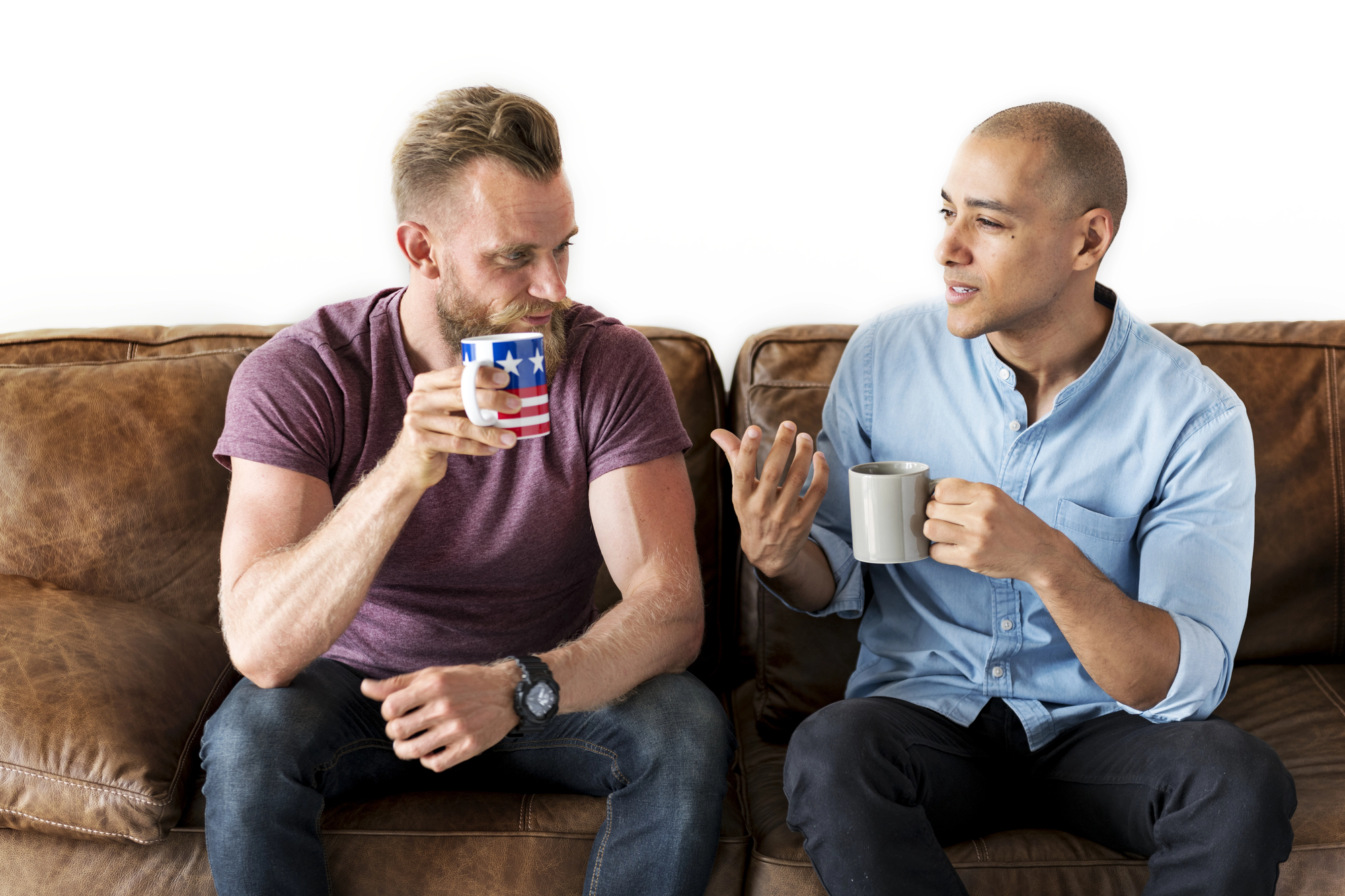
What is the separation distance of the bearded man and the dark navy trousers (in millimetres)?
159

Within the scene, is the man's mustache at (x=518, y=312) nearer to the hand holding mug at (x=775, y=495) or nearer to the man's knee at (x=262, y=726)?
the hand holding mug at (x=775, y=495)

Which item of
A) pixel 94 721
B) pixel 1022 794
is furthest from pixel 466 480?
pixel 1022 794

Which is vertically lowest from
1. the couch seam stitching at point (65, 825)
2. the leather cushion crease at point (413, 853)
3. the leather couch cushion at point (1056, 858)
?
the leather couch cushion at point (1056, 858)

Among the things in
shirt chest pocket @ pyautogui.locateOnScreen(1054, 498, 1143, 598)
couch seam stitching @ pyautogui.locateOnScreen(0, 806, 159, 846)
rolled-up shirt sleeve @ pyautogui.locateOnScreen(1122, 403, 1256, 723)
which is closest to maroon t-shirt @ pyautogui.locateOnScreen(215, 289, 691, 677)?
couch seam stitching @ pyautogui.locateOnScreen(0, 806, 159, 846)

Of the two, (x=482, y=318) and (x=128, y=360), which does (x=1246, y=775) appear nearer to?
(x=482, y=318)

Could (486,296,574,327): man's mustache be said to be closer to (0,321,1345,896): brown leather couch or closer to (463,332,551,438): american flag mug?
(463,332,551,438): american flag mug

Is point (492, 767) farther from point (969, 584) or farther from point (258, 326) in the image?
point (258, 326)

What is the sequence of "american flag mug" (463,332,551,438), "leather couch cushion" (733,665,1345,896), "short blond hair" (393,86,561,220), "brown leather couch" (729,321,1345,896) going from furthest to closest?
"brown leather couch" (729,321,1345,896) < "short blond hair" (393,86,561,220) < "leather couch cushion" (733,665,1345,896) < "american flag mug" (463,332,551,438)

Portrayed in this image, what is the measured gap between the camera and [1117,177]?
1.45 metres

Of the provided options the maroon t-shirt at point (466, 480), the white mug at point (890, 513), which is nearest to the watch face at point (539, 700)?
the maroon t-shirt at point (466, 480)

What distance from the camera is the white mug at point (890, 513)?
1.19m

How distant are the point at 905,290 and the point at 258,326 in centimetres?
133

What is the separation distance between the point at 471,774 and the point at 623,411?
1.83 ft

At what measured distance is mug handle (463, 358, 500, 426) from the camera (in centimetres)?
105
